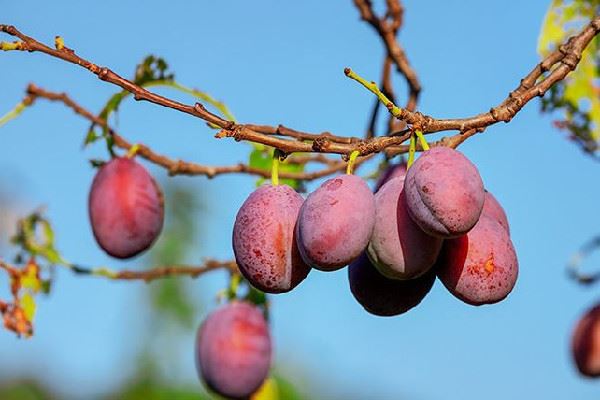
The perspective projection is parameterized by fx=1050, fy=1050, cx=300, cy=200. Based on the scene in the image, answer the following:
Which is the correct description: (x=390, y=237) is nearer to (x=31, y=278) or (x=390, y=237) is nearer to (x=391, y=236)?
(x=391, y=236)

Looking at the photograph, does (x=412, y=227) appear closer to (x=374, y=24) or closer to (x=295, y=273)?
(x=295, y=273)

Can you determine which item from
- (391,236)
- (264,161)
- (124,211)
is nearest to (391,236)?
(391,236)

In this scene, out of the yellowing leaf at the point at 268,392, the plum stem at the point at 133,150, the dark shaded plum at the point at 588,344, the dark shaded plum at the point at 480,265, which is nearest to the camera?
the dark shaded plum at the point at 480,265

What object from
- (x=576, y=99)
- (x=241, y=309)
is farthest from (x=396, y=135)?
(x=576, y=99)

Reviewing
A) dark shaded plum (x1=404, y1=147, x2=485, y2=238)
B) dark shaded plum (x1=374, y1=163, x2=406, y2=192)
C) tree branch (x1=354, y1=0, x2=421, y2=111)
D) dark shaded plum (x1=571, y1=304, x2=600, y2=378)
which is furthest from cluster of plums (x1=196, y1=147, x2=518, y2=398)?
dark shaded plum (x1=571, y1=304, x2=600, y2=378)

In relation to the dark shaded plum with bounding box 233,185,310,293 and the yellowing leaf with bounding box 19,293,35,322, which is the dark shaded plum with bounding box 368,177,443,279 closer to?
the dark shaded plum with bounding box 233,185,310,293

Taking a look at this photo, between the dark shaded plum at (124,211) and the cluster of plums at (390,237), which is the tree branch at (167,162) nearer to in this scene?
the dark shaded plum at (124,211)

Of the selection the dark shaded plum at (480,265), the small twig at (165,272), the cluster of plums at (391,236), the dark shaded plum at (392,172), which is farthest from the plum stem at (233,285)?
the dark shaded plum at (480,265)
